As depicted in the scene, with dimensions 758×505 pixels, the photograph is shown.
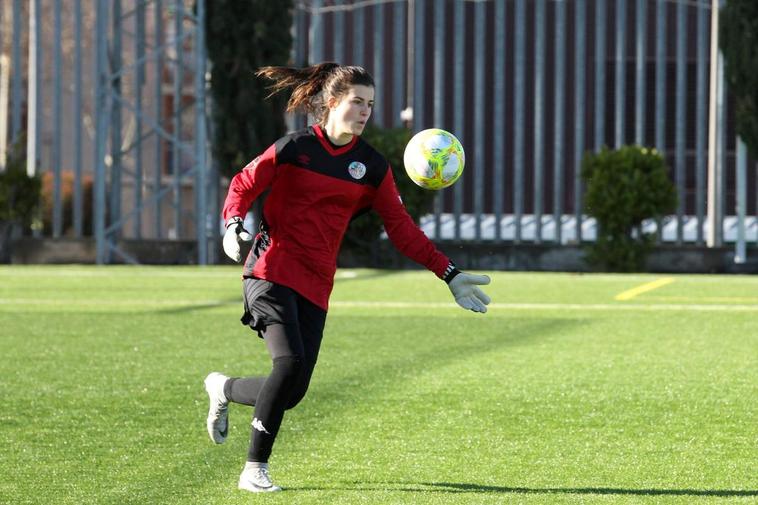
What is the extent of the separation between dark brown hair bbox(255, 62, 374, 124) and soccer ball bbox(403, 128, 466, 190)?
31.2 inches

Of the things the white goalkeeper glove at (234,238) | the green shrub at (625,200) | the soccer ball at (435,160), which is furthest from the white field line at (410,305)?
the white goalkeeper glove at (234,238)

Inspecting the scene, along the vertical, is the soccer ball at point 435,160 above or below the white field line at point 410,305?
above

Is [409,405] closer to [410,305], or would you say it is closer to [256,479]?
[256,479]

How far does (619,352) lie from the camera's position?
32.4 ft

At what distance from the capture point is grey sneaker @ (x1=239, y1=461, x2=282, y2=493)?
518 centimetres

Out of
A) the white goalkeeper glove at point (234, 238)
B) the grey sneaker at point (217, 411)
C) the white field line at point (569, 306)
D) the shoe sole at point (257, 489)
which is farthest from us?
the white field line at point (569, 306)

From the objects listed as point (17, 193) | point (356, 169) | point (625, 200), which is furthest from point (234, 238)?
point (17, 193)

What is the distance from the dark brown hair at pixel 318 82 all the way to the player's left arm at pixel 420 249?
0.36 m

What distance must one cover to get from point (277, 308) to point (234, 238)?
43 centimetres

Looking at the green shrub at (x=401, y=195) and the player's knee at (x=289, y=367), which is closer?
the player's knee at (x=289, y=367)

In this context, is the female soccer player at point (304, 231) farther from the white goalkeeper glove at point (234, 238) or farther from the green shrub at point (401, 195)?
the green shrub at point (401, 195)

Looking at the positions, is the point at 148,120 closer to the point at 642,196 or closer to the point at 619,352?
the point at 642,196

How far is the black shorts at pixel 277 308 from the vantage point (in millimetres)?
5398

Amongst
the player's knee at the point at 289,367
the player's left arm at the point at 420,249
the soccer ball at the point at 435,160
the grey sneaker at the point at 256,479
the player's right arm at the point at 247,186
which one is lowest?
the grey sneaker at the point at 256,479
